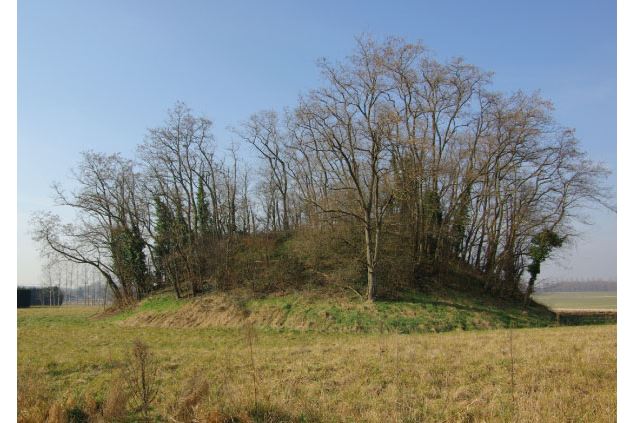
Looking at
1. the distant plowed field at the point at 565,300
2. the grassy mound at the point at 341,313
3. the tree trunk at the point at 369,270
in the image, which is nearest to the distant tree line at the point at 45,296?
the grassy mound at the point at 341,313

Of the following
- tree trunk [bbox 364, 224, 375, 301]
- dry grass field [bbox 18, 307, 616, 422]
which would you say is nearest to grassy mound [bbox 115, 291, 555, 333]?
tree trunk [bbox 364, 224, 375, 301]

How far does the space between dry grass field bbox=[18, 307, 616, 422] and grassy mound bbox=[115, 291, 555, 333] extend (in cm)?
744

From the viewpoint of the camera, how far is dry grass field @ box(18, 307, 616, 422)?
627 cm

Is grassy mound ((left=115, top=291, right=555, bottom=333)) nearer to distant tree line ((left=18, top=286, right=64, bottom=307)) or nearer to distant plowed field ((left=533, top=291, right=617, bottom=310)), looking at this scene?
distant plowed field ((left=533, top=291, right=617, bottom=310))

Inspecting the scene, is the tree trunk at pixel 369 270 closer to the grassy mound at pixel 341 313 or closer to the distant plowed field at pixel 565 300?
the grassy mound at pixel 341 313

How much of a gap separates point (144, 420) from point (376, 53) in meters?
19.2

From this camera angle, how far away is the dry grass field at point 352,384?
6.27m

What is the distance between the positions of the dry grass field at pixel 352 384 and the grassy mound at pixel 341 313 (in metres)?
7.44

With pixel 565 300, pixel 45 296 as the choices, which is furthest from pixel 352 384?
pixel 45 296

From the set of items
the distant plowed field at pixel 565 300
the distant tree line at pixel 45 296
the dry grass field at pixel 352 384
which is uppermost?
the dry grass field at pixel 352 384

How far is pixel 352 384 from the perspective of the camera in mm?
7750

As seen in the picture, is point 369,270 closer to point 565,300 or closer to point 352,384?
point 565,300

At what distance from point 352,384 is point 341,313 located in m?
12.5

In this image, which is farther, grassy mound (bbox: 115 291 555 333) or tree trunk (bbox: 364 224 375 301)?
tree trunk (bbox: 364 224 375 301)
